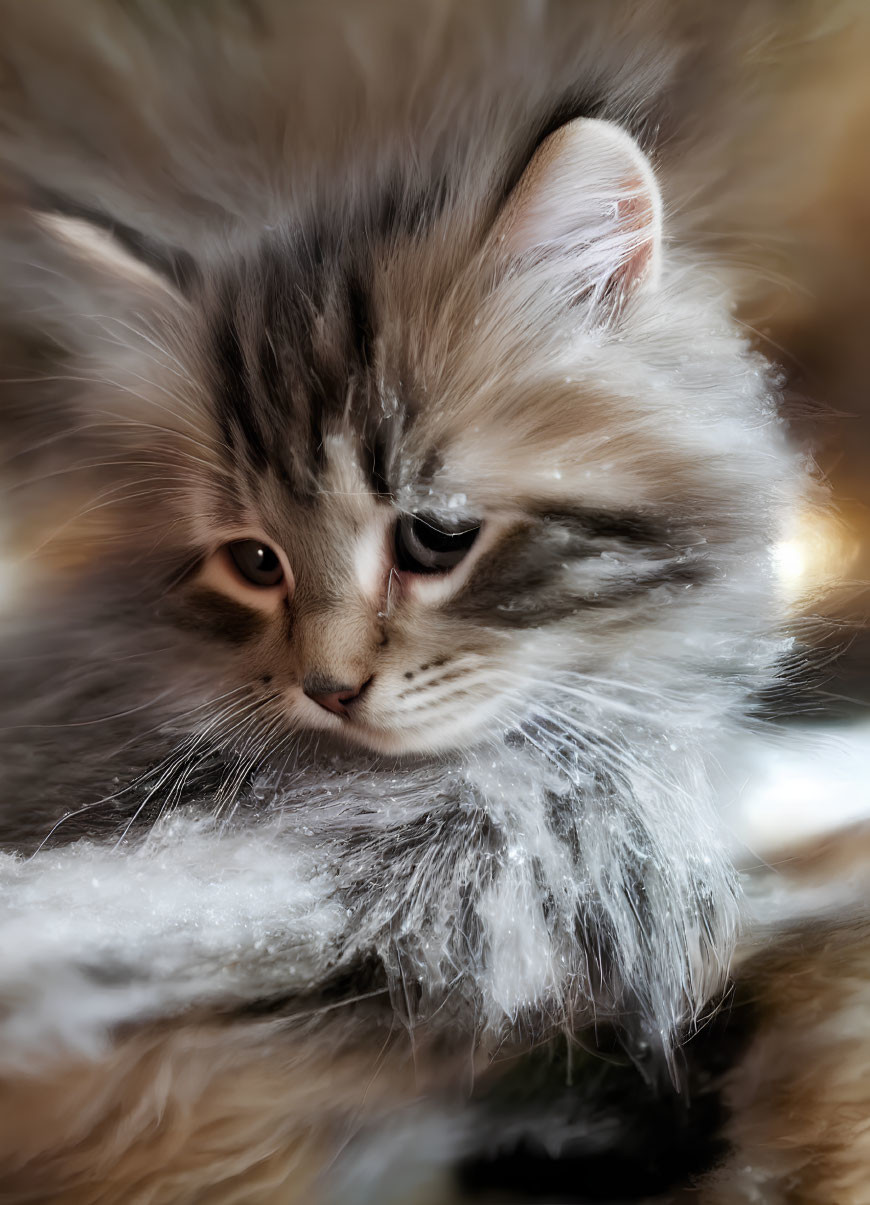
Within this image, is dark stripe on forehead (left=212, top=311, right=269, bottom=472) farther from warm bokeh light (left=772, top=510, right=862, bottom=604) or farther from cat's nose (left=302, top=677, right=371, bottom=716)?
warm bokeh light (left=772, top=510, right=862, bottom=604)

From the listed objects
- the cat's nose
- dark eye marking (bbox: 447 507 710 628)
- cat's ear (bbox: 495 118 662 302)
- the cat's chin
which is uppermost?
A: cat's ear (bbox: 495 118 662 302)

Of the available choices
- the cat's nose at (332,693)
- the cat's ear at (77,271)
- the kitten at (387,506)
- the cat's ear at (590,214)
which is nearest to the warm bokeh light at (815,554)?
the kitten at (387,506)

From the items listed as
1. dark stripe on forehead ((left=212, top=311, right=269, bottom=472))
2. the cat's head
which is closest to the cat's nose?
the cat's head

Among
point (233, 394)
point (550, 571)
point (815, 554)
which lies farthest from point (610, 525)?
point (233, 394)

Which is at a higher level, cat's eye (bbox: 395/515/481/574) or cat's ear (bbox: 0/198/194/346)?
cat's ear (bbox: 0/198/194/346)

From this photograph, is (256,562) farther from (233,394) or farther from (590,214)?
(590,214)

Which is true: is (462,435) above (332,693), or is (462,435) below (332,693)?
above
